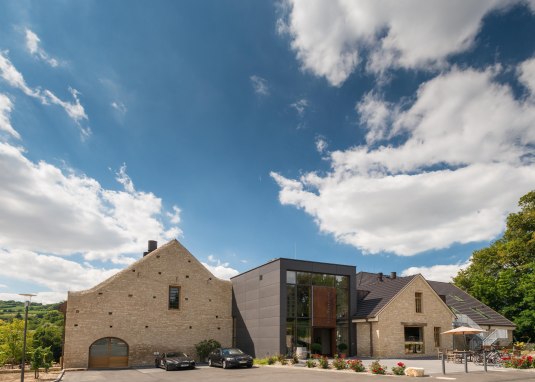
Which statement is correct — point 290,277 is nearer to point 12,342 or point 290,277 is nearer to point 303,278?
point 303,278

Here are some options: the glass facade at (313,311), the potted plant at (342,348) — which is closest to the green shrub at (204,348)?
the glass facade at (313,311)

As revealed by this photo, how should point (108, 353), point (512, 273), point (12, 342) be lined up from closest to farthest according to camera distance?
1. point (108, 353)
2. point (12, 342)
3. point (512, 273)

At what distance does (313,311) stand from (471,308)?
1948 centimetres

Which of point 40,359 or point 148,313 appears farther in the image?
point 148,313

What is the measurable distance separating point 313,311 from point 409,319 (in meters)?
8.14

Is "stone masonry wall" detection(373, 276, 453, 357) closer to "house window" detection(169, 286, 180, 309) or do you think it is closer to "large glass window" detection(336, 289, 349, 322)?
"large glass window" detection(336, 289, 349, 322)

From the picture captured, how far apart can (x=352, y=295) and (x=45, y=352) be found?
2154cm

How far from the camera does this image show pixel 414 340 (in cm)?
3206

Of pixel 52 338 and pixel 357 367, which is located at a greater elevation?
pixel 357 367

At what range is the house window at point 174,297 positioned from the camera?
1288 inches

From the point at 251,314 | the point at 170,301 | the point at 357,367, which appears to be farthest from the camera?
the point at 170,301

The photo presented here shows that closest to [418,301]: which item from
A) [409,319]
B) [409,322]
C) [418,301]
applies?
[418,301]

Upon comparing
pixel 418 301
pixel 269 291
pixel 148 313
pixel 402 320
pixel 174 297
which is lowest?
pixel 402 320

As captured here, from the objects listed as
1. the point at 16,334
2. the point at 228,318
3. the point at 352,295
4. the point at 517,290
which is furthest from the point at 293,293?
the point at 517,290
